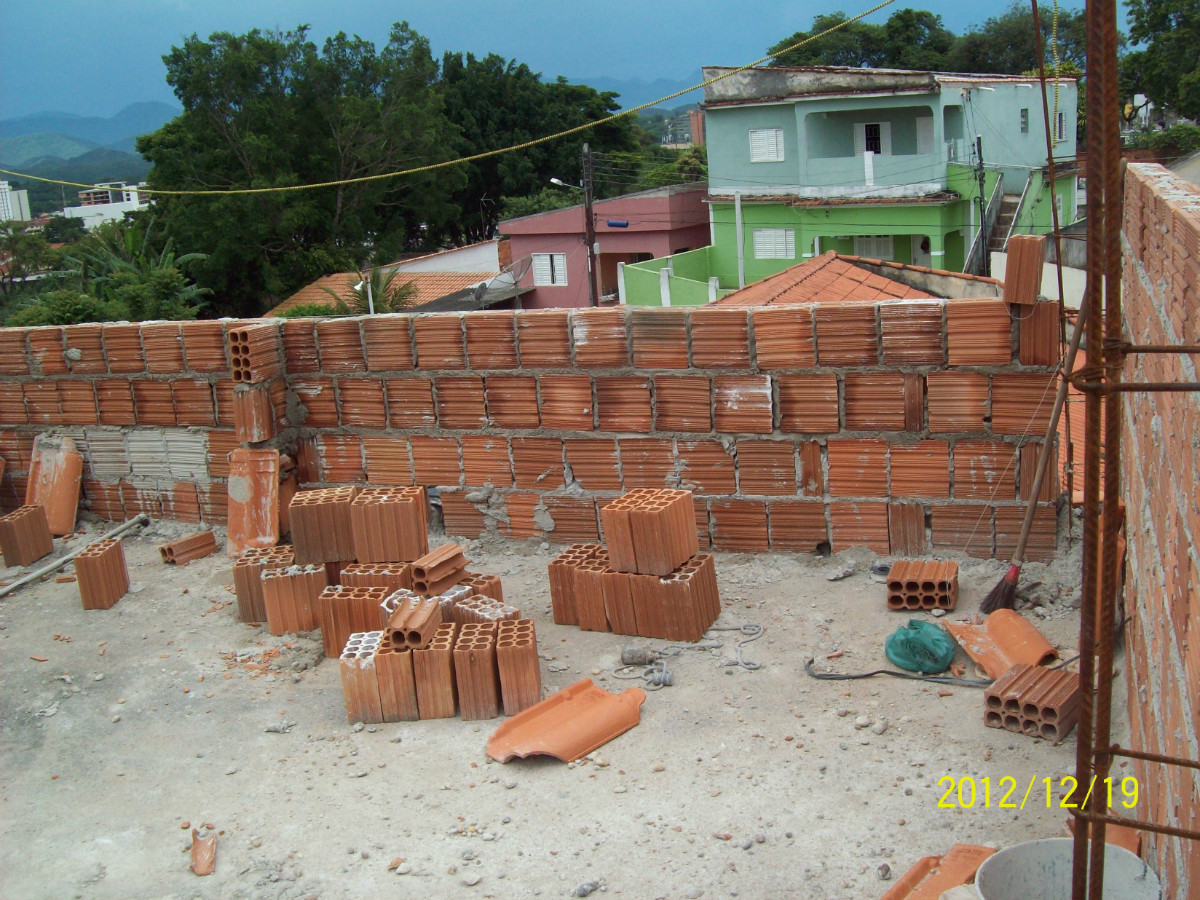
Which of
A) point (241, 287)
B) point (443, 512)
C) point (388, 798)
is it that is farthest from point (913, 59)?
point (388, 798)

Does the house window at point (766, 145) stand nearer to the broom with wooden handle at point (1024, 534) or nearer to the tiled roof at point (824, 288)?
the tiled roof at point (824, 288)

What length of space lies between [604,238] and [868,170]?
9.46 metres

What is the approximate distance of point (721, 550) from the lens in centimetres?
790

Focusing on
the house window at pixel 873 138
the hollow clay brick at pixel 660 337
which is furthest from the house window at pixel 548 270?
the hollow clay brick at pixel 660 337

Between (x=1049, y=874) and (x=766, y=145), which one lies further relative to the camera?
(x=766, y=145)

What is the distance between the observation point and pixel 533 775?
212 inches

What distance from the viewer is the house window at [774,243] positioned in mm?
30656

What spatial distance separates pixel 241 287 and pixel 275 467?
29.6 m

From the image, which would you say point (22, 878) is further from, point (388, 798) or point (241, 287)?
point (241, 287)

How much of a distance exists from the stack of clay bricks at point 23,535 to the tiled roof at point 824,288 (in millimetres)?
6665

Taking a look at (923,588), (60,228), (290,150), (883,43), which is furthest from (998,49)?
(923,588)

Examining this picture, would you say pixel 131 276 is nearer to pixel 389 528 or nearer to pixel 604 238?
pixel 604 238
